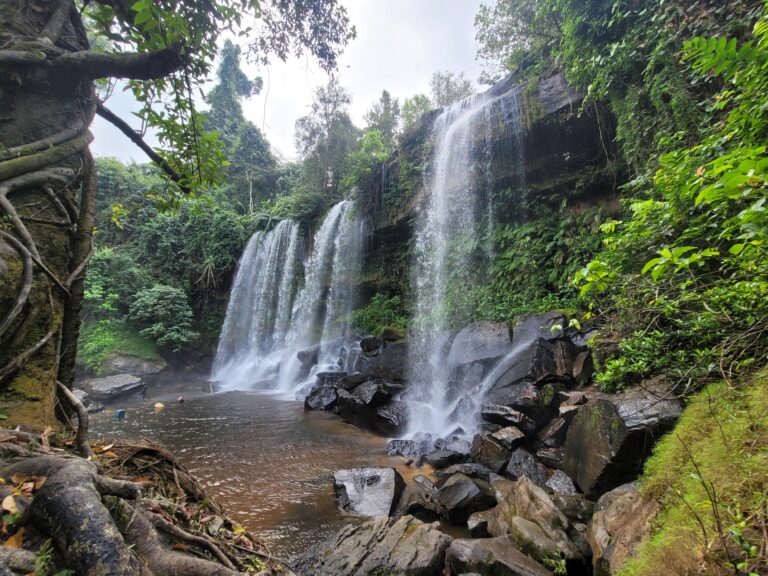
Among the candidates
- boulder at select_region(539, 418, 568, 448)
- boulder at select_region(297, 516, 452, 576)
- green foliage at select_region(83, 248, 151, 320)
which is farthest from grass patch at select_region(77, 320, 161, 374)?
boulder at select_region(539, 418, 568, 448)

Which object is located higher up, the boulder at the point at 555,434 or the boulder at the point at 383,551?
the boulder at the point at 555,434

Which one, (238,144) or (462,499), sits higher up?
(238,144)

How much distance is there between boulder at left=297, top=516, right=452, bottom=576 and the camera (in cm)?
287

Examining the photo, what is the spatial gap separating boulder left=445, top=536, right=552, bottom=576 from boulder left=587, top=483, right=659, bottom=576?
0.46 meters

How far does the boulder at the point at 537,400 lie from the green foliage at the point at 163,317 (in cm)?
1536

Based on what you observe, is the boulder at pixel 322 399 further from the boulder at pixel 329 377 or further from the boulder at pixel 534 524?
the boulder at pixel 534 524

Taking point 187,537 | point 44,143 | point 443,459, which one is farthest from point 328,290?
point 187,537

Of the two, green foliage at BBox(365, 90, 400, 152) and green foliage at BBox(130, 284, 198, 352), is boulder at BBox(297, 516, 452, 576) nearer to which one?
green foliage at BBox(130, 284, 198, 352)

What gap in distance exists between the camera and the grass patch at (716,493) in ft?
4.52

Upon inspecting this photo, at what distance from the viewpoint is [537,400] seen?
18.8 feet

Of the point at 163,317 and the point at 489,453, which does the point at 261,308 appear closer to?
the point at 163,317

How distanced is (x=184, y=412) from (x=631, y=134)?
40.1 ft

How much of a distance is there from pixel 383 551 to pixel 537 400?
3.80 m

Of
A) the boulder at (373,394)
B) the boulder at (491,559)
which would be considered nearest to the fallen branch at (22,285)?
the boulder at (491,559)
